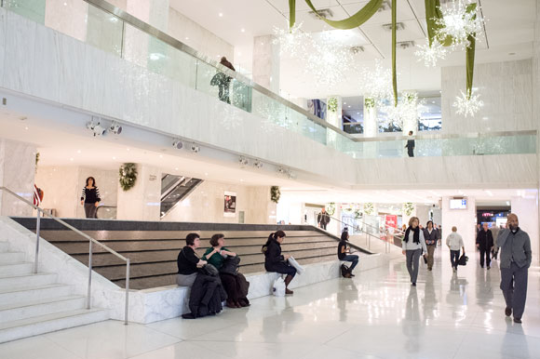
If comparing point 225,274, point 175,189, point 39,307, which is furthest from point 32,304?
point 175,189

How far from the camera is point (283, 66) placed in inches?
870

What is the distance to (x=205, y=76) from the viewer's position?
11.8 meters

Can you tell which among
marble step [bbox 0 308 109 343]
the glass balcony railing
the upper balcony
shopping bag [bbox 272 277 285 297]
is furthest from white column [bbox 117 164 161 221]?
marble step [bbox 0 308 109 343]

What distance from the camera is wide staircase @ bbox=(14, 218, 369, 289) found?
761 cm

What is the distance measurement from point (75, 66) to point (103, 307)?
4.32 meters

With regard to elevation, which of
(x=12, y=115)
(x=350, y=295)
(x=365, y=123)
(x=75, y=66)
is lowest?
(x=350, y=295)

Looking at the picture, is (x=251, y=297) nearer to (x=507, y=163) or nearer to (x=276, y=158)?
(x=276, y=158)

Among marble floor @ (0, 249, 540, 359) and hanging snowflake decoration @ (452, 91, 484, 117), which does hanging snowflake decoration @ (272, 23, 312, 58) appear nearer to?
hanging snowflake decoration @ (452, 91, 484, 117)

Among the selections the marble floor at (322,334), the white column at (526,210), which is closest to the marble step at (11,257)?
the marble floor at (322,334)

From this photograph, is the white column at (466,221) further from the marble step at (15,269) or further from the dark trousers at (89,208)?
the marble step at (15,269)

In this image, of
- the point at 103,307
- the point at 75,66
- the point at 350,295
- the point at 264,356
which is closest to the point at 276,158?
the point at 350,295

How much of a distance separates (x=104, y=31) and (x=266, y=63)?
Result: 996 cm

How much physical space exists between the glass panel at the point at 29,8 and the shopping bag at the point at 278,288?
5.92 m

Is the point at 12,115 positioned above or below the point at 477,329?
above
